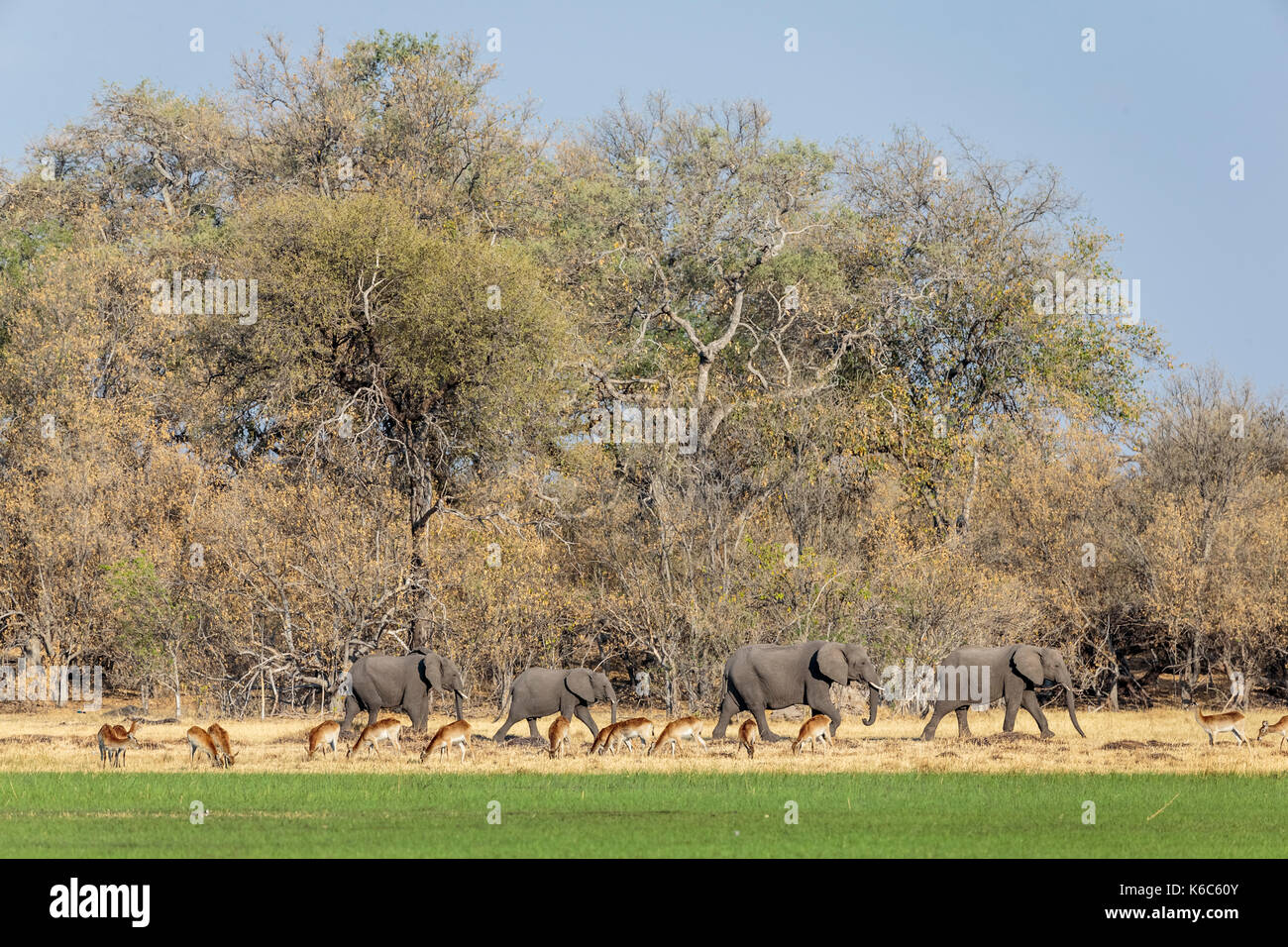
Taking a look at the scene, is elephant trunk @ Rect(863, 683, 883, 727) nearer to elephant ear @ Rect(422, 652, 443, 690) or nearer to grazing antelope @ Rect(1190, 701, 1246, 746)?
grazing antelope @ Rect(1190, 701, 1246, 746)

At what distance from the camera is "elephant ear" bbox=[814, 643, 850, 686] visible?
30.1 m

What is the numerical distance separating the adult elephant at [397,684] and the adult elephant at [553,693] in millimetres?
1647

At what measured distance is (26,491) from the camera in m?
43.9

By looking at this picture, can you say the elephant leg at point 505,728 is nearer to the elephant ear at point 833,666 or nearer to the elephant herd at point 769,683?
the elephant herd at point 769,683

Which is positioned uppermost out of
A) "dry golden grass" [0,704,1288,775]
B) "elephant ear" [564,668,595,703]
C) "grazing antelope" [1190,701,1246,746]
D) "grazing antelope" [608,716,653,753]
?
"elephant ear" [564,668,595,703]

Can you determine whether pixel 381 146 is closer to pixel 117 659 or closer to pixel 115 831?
pixel 117 659

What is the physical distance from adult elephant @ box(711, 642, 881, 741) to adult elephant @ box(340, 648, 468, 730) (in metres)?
5.68

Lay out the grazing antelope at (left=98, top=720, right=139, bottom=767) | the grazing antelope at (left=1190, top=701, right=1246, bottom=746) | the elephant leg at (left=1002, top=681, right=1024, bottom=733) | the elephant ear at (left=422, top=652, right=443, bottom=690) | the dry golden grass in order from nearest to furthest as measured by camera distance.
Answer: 1. the dry golden grass
2. the grazing antelope at (left=98, top=720, right=139, bottom=767)
3. the grazing antelope at (left=1190, top=701, right=1246, bottom=746)
4. the elephant leg at (left=1002, top=681, right=1024, bottom=733)
5. the elephant ear at (left=422, top=652, right=443, bottom=690)

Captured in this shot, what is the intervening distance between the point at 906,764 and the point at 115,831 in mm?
12479

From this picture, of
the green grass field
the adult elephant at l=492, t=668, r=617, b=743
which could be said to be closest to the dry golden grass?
the adult elephant at l=492, t=668, r=617, b=743

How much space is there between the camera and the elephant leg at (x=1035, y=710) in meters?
29.9

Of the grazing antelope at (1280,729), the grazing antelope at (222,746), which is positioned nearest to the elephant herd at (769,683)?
the grazing antelope at (1280,729)

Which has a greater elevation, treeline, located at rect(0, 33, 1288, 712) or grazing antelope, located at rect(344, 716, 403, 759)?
treeline, located at rect(0, 33, 1288, 712)

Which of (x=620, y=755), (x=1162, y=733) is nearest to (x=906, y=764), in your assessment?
(x=620, y=755)
